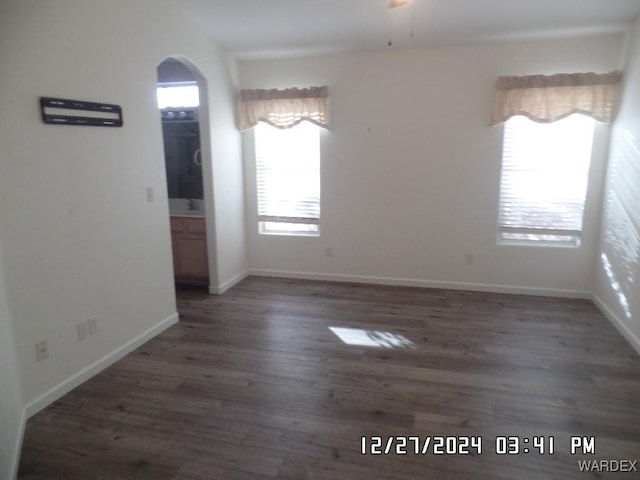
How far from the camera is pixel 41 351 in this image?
2.48 metres

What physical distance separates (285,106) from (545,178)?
2.87 meters

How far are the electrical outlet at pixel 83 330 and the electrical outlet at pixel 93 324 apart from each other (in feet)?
0.09

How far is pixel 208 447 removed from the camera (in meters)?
2.18

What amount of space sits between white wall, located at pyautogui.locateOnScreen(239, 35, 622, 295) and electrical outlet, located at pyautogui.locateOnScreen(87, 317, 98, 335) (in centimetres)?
258

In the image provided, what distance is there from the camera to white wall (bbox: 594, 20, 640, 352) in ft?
10.8

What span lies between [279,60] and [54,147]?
2.84 m

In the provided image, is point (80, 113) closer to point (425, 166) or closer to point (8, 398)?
point (8, 398)

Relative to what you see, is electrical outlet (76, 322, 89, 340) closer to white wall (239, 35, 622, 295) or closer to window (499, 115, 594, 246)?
white wall (239, 35, 622, 295)

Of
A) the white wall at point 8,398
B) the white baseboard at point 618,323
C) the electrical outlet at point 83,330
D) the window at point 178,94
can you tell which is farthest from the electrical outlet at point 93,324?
the white baseboard at point 618,323

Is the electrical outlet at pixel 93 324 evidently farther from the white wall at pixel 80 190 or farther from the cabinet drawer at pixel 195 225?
the cabinet drawer at pixel 195 225

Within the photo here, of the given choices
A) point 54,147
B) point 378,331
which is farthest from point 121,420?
point 378,331

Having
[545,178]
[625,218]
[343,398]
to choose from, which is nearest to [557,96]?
[545,178]

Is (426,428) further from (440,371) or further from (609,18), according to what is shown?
(609,18)

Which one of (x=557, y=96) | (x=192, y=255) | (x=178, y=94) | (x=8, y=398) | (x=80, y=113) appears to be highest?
(x=178, y=94)
